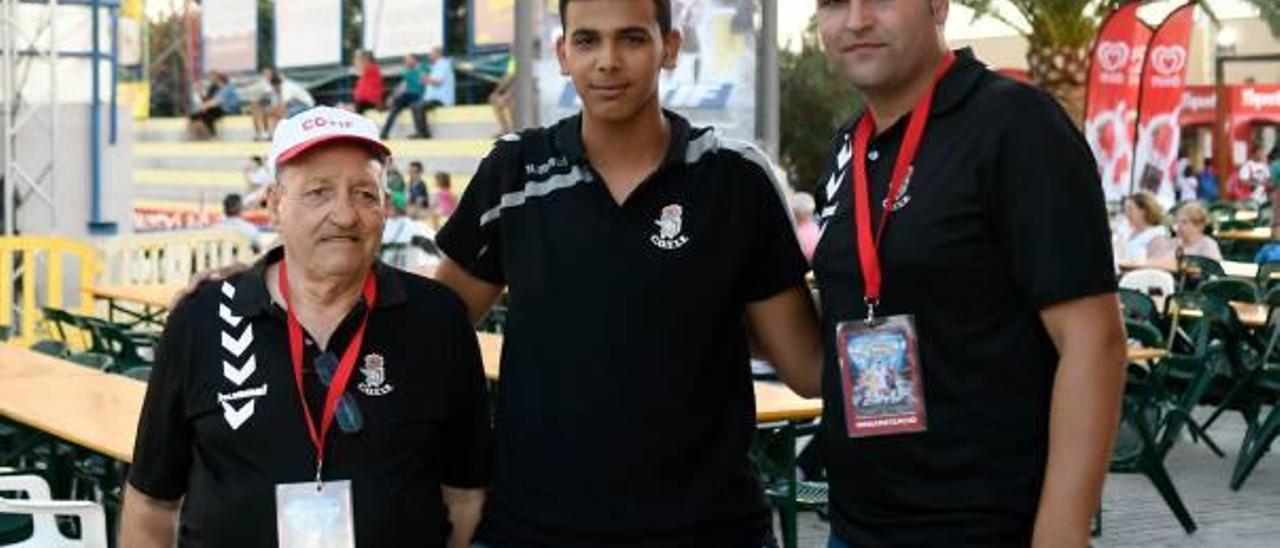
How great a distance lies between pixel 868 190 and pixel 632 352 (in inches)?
17.8

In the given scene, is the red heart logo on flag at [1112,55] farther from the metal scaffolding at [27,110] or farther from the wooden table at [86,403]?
the wooden table at [86,403]

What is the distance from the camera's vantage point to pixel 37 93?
16.3 metres

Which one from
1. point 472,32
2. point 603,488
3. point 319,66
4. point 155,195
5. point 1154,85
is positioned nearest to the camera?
point 603,488

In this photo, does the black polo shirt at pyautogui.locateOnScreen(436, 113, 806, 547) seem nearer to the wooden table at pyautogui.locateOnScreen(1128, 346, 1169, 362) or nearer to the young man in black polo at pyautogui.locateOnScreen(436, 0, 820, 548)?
the young man in black polo at pyautogui.locateOnScreen(436, 0, 820, 548)

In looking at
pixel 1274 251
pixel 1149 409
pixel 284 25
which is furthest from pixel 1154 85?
pixel 284 25

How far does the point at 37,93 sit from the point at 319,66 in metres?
21.7

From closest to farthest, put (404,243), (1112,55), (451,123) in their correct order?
(404,243) → (1112,55) → (451,123)

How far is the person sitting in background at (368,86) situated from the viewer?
32.5m

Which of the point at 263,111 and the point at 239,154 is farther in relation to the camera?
the point at 239,154

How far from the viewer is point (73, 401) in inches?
237

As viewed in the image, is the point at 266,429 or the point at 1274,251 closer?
the point at 266,429

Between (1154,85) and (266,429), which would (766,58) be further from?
(266,429)

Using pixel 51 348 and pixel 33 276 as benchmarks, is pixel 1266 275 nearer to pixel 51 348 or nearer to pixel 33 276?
pixel 51 348

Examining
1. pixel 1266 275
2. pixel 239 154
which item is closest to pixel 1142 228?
pixel 1266 275
